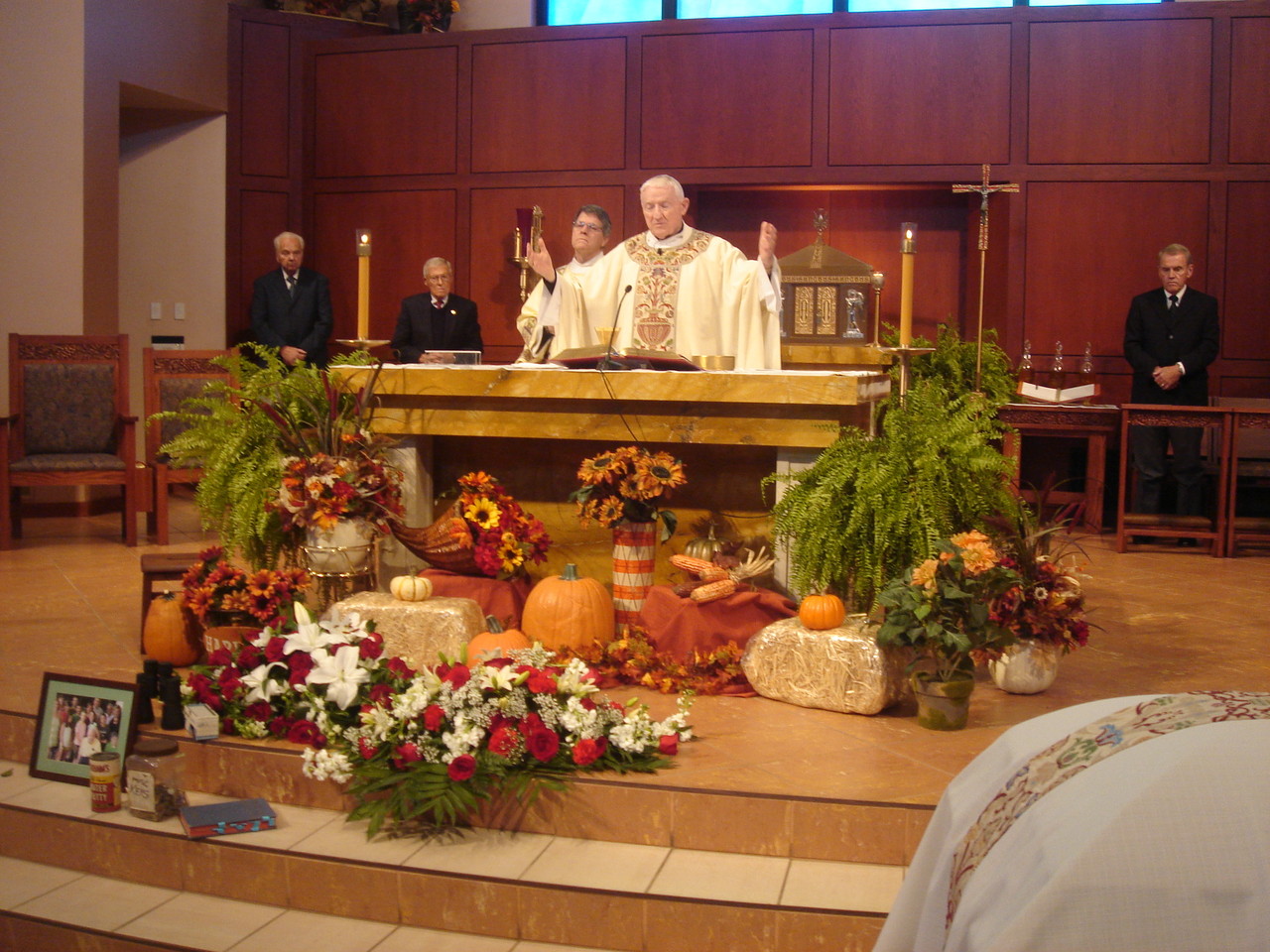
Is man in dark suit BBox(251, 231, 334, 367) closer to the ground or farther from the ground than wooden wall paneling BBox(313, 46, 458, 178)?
closer to the ground

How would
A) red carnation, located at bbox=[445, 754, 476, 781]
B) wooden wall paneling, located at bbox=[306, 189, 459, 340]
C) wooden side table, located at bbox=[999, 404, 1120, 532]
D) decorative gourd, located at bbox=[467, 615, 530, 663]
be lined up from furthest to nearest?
wooden wall paneling, located at bbox=[306, 189, 459, 340], wooden side table, located at bbox=[999, 404, 1120, 532], decorative gourd, located at bbox=[467, 615, 530, 663], red carnation, located at bbox=[445, 754, 476, 781]

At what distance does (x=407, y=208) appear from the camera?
31.8 ft

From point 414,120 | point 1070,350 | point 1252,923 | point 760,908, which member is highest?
point 414,120

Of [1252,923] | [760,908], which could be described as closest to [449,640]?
[760,908]

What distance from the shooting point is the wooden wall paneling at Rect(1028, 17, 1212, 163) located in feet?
27.9

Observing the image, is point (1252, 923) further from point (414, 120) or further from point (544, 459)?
point (414, 120)

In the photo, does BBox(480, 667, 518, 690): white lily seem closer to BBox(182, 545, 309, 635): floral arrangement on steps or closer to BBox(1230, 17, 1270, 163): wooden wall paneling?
BBox(182, 545, 309, 635): floral arrangement on steps

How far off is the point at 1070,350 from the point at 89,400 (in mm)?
6247

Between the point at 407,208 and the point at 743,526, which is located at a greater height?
the point at 407,208

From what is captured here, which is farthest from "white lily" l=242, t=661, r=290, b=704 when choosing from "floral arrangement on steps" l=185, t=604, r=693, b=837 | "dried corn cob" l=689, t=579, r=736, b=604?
"dried corn cob" l=689, t=579, r=736, b=604

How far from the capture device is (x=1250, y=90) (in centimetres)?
844

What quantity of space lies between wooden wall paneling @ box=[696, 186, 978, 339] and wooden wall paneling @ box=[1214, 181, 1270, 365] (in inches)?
66.4

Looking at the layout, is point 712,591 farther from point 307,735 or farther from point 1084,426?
point 1084,426

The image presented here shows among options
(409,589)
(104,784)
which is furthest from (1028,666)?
(104,784)
